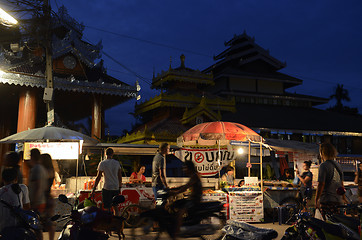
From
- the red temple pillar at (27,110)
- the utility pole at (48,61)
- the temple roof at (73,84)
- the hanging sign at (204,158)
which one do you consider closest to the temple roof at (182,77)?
the temple roof at (73,84)

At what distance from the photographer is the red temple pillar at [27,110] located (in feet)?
52.7

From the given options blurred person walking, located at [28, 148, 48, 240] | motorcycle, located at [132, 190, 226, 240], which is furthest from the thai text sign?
motorcycle, located at [132, 190, 226, 240]

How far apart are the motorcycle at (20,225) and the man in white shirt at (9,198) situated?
0.22ft

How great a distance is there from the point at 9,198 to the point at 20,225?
0.44 m

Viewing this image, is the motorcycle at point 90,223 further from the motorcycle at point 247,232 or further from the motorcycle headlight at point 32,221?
the motorcycle at point 247,232

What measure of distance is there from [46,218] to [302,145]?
427 inches

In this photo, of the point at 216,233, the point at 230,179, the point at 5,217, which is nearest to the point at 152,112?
the point at 230,179

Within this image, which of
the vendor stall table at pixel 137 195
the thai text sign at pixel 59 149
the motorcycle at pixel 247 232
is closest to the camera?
the motorcycle at pixel 247 232

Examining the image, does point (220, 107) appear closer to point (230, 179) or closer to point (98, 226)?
point (230, 179)

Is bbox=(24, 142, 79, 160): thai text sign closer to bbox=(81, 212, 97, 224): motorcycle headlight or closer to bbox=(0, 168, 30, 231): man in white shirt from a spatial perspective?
bbox=(0, 168, 30, 231): man in white shirt

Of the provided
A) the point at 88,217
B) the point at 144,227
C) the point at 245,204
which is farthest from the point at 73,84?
the point at 88,217

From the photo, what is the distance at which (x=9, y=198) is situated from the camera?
5195 millimetres

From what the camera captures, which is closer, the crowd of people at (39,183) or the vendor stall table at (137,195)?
the crowd of people at (39,183)

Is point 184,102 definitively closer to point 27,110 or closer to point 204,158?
point 27,110
